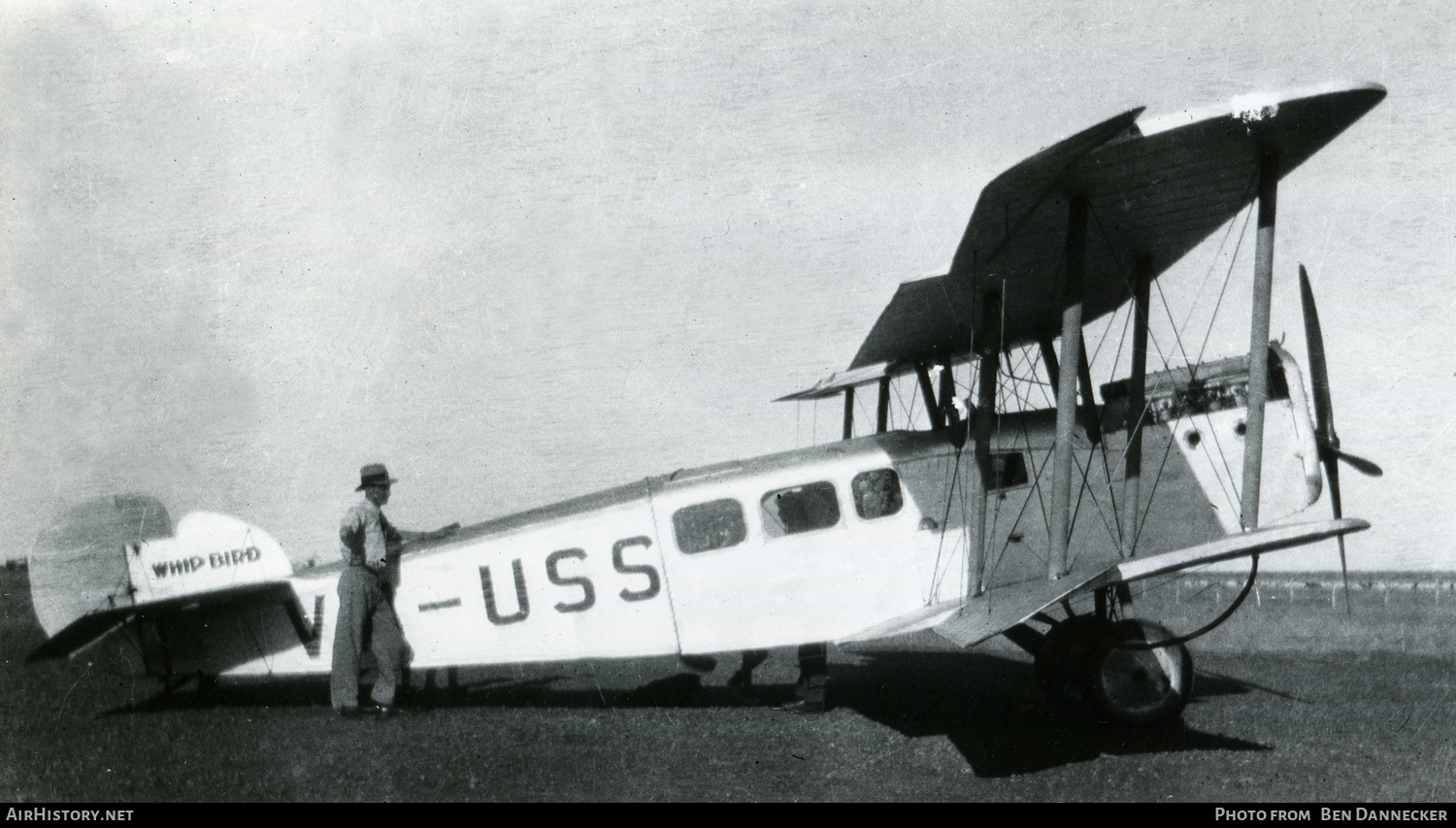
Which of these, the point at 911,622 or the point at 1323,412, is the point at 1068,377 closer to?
the point at 911,622

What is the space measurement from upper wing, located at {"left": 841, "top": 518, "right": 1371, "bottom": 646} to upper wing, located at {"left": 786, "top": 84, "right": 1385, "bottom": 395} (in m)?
1.62

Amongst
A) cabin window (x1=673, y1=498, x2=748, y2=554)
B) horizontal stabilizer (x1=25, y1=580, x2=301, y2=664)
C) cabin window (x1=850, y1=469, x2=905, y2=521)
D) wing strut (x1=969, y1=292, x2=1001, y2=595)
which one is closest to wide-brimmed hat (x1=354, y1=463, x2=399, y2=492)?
horizontal stabilizer (x1=25, y1=580, x2=301, y2=664)

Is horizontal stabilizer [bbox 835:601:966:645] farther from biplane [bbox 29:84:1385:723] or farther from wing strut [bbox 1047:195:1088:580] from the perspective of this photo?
wing strut [bbox 1047:195:1088:580]

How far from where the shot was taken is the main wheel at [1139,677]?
622 centimetres

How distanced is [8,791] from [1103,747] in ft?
19.2

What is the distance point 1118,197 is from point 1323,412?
107 inches

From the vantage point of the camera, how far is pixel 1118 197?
5.83m

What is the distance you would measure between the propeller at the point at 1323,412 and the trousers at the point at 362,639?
262 inches

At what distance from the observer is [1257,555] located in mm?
5094

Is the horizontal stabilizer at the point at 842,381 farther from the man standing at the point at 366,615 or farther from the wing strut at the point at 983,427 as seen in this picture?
the man standing at the point at 366,615

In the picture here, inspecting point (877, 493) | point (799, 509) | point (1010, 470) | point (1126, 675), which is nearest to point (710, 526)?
point (799, 509)

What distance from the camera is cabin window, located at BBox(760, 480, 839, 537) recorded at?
7102 millimetres

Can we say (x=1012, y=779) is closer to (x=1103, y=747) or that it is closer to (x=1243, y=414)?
(x=1103, y=747)

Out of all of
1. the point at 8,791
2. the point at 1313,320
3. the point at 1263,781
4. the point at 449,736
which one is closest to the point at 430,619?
the point at 449,736
